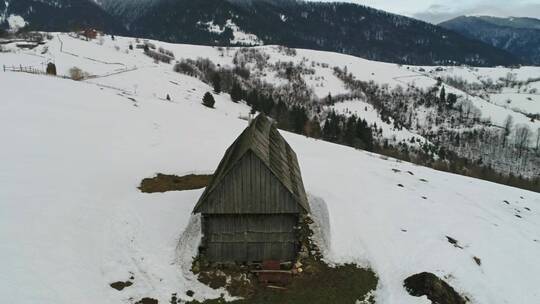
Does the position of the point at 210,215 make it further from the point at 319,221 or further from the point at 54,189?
the point at 54,189

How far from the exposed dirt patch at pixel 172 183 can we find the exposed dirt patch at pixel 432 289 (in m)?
19.5

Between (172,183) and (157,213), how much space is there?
6.67m

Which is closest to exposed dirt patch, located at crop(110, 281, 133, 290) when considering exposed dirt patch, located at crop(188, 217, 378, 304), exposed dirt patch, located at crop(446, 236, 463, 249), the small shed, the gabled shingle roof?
exposed dirt patch, located at crop(188, 217, 378, 304)

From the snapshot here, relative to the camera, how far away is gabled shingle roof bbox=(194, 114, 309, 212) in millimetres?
23344

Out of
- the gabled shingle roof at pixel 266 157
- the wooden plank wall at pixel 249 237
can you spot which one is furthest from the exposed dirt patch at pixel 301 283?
the gabled shingle roof at pixel 266 157

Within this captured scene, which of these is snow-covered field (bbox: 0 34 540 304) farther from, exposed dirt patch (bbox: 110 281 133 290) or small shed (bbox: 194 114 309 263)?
small shed (bbox: 194 114 309 263)

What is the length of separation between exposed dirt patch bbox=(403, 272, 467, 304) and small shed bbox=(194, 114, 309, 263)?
7492mm

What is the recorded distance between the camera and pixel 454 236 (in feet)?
106

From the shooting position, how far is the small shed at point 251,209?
23.3 metres

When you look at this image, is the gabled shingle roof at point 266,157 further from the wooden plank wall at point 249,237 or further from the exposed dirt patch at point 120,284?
the exposed dirt patch at point 120,284

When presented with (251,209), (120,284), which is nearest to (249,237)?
(251,209)

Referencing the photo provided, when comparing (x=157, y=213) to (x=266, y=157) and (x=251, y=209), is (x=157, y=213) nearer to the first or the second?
(x=251, y=209)

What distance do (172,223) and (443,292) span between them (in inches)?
728

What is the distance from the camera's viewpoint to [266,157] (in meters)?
24.2
